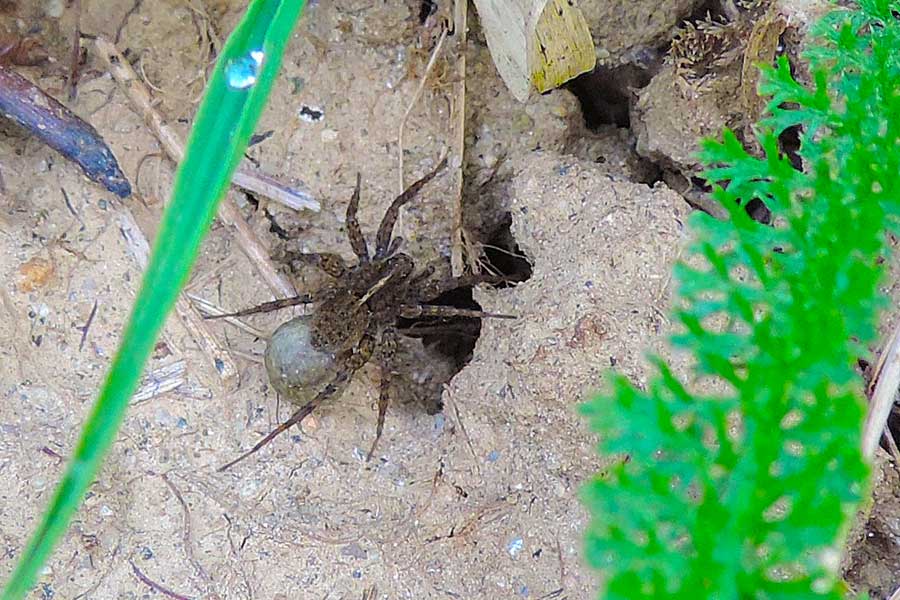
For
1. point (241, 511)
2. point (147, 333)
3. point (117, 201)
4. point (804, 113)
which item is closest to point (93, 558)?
point (241, 511)

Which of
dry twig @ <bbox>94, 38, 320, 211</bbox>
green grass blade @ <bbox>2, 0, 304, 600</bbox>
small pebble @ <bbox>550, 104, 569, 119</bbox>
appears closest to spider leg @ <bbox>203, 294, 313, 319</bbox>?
dry twig @ <bbox>94, 38, 320, 211</bbox>

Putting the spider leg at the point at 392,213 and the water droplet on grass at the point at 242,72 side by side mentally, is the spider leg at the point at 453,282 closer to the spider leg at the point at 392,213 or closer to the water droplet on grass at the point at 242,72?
the spider leg at the point at 392,213

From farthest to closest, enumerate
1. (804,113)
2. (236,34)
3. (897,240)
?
(897,240) → (804,113) → (236,34)

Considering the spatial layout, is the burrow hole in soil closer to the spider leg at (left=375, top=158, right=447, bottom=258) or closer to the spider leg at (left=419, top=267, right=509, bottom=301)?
the spider leg at (left=419, top=267, right=509, bottom=301)

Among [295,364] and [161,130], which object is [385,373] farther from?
[161,130]

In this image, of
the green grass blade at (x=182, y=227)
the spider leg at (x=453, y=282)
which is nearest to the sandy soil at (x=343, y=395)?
the spider leg at (x=453, y=282)

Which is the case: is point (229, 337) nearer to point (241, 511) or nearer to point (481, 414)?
point (241, 511)
